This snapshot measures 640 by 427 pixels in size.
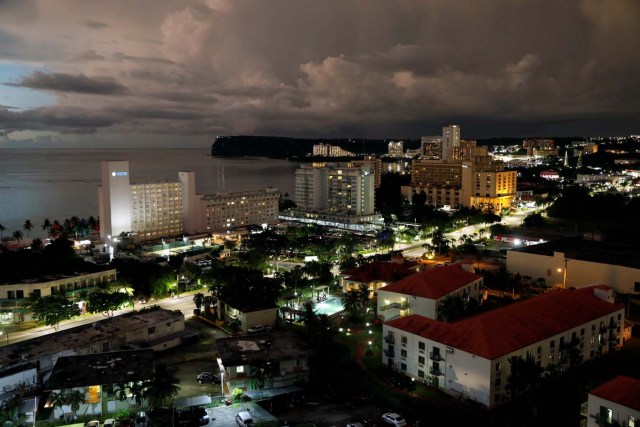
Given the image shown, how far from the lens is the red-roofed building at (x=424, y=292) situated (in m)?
16.8

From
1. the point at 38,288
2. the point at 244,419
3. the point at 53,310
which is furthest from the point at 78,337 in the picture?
the point at 244,419

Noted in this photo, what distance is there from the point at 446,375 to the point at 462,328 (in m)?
1.16

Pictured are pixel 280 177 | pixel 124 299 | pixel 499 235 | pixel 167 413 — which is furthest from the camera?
pixel 280 177

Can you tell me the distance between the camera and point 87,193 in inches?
2717

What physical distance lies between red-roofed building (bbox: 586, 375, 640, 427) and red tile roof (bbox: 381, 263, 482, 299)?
21.7 ft

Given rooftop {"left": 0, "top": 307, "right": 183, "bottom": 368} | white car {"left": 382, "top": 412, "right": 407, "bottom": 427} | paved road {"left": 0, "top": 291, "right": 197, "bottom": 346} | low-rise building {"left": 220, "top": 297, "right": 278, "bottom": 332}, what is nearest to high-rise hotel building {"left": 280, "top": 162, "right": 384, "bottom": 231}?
paved road {"left": 0, "top": 291, "right": 197, "bottom": 346}

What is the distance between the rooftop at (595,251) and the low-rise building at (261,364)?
13.4m

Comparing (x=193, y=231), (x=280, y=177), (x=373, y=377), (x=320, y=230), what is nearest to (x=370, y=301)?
(x=373, y=377)

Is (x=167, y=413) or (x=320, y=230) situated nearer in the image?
(x=167, y=413)

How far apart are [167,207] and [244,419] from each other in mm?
→ 27048

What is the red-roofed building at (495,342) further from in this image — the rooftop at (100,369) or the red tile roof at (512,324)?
the rooftop at (100,369)

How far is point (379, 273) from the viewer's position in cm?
2103

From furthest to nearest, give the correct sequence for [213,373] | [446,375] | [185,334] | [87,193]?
[87,193] → [185,334] → [213,373] → [446,375]

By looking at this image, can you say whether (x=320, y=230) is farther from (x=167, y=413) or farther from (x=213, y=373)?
(x=167, y=413)
